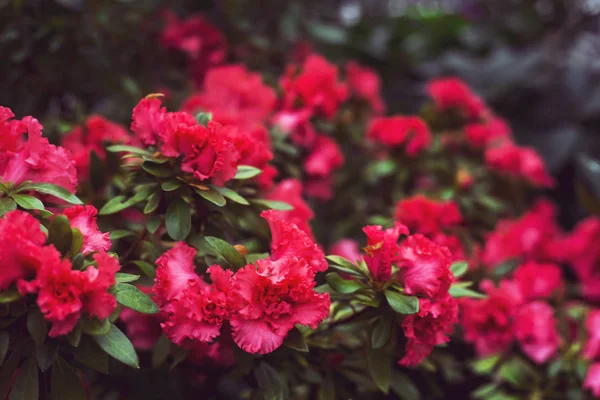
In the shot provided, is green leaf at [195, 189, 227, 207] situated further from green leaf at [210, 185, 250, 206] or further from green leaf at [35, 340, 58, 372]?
green leaf at [35, 340, 58, 372]

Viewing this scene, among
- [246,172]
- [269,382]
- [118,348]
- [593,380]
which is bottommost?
[593,380]

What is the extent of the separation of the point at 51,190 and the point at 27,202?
1.4 inches

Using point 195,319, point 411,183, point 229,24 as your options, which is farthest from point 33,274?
point 229,24

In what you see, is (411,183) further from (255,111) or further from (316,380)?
(316,380)

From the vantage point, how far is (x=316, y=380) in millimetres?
867

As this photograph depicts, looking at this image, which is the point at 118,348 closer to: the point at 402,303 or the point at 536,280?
the point at 402,303

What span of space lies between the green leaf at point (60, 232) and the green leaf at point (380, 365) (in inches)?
16.6

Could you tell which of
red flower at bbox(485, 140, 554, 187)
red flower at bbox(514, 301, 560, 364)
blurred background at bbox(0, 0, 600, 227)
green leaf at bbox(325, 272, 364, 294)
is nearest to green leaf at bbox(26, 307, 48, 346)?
green leaf at bbox(325, 272, 364, 294)

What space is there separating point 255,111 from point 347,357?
590 millimetres

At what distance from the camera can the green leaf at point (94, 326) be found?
0.64 meters

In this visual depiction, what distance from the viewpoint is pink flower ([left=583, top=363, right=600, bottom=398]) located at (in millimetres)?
1071

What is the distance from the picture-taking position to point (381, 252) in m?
0.78

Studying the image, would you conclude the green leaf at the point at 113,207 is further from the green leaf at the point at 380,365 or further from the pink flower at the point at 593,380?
the pink flower at the point at 593,380

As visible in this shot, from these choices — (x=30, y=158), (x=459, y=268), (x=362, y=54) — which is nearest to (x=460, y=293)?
(x=459, y=268)
